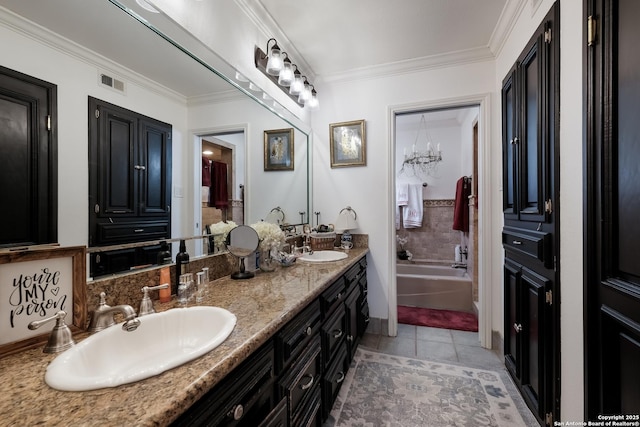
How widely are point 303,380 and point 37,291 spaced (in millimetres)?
955

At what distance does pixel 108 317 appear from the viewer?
0.82 meters

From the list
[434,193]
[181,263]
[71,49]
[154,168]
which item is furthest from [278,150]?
[434,193]

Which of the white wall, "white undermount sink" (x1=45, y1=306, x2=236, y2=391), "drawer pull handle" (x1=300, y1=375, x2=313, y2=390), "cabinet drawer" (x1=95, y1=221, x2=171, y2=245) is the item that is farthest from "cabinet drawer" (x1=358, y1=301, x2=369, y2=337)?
"cabinet drawer" (x1=95, y1=221, x2=171, y2=245)

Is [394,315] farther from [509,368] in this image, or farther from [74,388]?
[74,388]

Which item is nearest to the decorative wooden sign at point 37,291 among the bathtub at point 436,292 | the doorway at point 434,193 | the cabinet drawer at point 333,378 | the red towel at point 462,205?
the cabinet drawer at point 333,378

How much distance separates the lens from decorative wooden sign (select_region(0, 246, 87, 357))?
2.20 ft

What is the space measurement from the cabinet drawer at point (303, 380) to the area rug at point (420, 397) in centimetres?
47

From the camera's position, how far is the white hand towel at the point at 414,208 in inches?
160

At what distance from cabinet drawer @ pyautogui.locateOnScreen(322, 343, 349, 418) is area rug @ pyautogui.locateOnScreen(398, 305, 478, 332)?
4.39ft

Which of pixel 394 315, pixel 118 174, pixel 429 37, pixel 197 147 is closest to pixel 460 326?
pixel 394 315

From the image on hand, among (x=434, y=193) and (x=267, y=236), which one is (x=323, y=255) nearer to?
(x=267, y=236)

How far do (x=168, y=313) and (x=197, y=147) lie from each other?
0.85 m

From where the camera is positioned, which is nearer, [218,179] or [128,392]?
[128,392]

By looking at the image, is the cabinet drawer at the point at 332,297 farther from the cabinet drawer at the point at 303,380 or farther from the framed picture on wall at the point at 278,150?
the framed picture on wall at the point at 278,150
